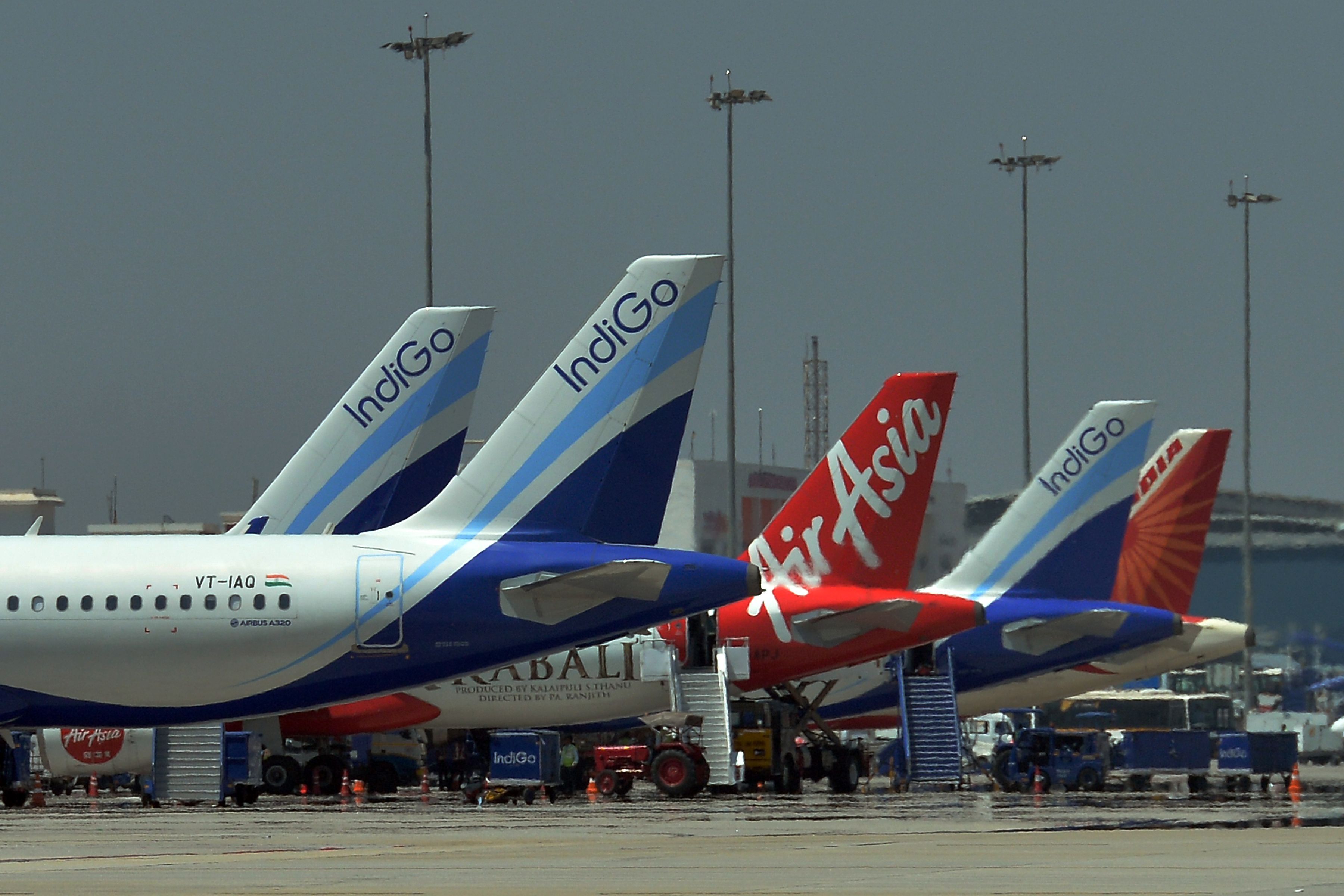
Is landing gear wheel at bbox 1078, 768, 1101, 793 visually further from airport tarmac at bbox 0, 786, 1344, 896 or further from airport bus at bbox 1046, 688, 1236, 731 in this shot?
airport bus at bbox 1046, 688, 1236, 731

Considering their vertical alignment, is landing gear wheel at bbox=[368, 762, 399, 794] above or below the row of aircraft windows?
below

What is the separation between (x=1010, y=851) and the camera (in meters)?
24.1

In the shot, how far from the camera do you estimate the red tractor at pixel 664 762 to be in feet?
136

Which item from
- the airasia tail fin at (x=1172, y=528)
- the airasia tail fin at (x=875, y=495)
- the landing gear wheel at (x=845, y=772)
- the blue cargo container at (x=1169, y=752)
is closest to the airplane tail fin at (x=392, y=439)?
the airasia tail fin at (x=875, y=495)

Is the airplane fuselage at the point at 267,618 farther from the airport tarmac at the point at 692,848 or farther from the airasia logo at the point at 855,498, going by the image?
the airasia logo at the point at 855,498

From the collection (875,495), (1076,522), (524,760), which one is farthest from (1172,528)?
(524,760)

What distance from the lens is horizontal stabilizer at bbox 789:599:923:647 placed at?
1704 inches

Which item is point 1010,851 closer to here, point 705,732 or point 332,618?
point 332,618

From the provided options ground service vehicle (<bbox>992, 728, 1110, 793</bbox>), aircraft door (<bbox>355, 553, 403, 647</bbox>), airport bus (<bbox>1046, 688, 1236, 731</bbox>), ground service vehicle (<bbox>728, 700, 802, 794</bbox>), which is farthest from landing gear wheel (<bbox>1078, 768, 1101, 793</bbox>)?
airport bus (<bbox>1046, 688, 1236, 731</bbox>)

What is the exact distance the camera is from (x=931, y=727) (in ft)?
151

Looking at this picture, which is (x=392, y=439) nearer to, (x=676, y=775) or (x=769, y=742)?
(x=676, y=775)

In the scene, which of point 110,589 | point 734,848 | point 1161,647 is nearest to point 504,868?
point 734,848

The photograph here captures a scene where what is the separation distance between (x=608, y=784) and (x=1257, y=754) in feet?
50.0

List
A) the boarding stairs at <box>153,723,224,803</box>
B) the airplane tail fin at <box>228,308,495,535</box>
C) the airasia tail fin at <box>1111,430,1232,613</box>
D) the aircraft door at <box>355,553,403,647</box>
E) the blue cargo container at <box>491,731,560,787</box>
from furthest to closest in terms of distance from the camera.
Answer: the airasia tail fin at <box>1111,430,1232,613</box>, the blue cargo container at <box>491,731,560,787</box>, the airplane tail fin at <box>228,308,495,535</box>, the boarding stairs at <box>153,723,224,803</box>, the aircraft door at <box>355,553,403,647</box>
